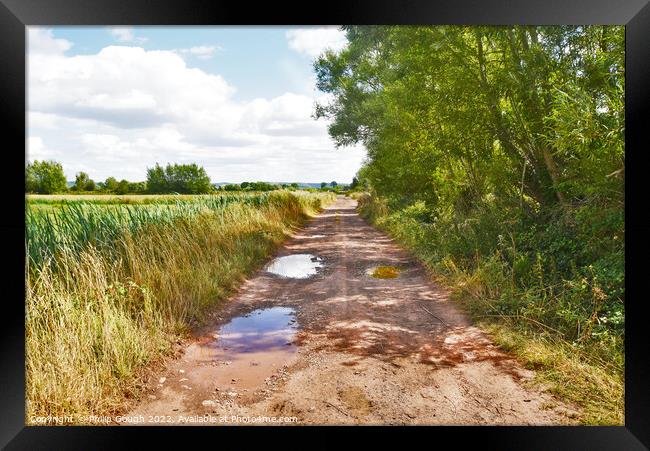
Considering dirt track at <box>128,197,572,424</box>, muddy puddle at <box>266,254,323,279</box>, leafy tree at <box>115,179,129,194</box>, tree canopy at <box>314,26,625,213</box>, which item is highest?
tree canopy at <box>314,26,625,213</box>

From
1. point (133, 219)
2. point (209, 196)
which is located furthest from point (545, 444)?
point (133, 219)

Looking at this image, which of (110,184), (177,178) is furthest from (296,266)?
(110,184)

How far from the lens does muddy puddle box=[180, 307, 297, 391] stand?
3057 mm

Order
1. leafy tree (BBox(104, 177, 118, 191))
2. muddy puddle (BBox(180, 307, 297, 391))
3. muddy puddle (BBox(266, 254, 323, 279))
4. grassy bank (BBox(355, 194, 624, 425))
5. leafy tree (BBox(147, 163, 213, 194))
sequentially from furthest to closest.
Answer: muddy puddle (BBox(266, 254, 323, 279)), leafy tree (BBox(147, 163, 213, 194)), leafy tree (BBox(104, 177, 118, 191)), muddy puddle (BBox(180, 307, 297, 391)), grassy bank (BBox(355, 194, 624, 425))

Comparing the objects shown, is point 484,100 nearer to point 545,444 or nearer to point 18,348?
point 545,444

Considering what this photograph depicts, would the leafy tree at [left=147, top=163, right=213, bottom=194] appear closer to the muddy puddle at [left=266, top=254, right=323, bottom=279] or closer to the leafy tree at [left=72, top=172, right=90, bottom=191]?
the leafy tree at [left=72, top=172, right=90, bottom=191]

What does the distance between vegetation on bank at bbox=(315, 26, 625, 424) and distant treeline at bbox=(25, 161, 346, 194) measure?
4.72 feet

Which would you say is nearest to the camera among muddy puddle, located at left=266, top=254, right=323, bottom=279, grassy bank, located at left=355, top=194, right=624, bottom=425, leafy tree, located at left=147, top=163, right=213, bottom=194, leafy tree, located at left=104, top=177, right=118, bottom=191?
grassy bank, located at left=355, top=194, right=624, bottom=425

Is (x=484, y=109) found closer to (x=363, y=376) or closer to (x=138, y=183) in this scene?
(x=363, y=376)

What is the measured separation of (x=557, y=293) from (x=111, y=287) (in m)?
3.84

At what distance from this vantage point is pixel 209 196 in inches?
183

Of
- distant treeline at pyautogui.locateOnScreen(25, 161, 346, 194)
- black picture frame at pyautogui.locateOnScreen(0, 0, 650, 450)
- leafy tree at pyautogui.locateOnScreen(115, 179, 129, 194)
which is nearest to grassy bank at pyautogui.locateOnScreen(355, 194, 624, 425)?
black picture frame at pyautogui.locateOnScreen(0, 0, 650, 450)
